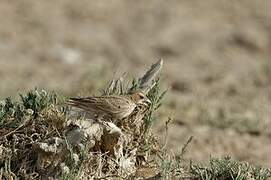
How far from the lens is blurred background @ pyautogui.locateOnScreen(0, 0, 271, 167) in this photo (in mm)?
11867

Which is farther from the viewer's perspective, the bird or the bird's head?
the bird's head

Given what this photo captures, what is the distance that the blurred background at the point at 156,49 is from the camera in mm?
11867

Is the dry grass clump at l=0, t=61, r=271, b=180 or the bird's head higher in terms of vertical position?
the bird's head

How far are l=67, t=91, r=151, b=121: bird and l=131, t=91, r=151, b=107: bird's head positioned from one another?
43 mm

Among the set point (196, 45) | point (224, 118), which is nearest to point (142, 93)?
point (224, 118)

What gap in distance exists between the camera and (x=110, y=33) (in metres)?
16.0

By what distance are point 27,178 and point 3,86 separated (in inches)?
249

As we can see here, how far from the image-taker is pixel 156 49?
15.5 m

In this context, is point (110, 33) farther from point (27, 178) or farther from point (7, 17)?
point (27, 178)

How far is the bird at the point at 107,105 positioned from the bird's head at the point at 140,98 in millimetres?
43

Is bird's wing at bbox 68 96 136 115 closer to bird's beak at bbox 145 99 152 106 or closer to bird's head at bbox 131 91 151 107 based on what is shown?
bird's head at bbox 131 91 151 107

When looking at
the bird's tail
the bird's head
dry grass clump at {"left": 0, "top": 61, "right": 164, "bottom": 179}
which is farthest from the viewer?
the bird's head

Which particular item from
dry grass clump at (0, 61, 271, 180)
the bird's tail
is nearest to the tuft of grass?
dry grass clump at (0, 61, 271, 180)

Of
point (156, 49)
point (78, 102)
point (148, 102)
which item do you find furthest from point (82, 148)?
point (156, 49)
